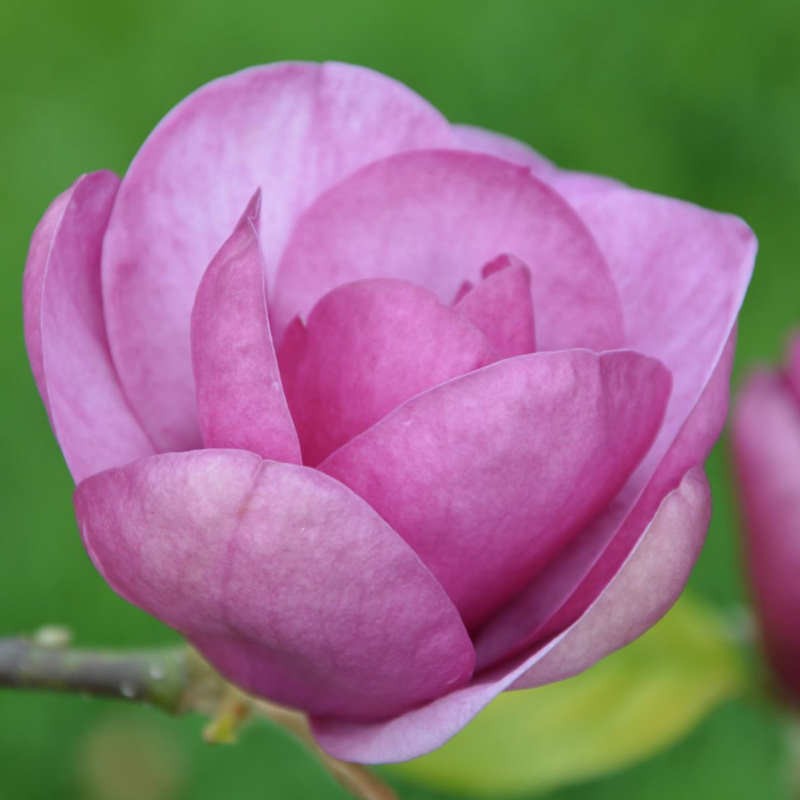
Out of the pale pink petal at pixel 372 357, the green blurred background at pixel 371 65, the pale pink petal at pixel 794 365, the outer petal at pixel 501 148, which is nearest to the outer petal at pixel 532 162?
the outer petal at pixel 501 148

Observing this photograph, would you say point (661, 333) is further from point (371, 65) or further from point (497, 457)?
point (371, 65)

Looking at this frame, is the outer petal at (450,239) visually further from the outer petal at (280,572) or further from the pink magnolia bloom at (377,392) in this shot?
the outer petal at (280,572)

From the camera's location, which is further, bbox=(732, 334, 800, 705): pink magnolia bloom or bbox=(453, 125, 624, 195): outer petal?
bbox=(732, 334, 800, 705): pink magnolia bloom

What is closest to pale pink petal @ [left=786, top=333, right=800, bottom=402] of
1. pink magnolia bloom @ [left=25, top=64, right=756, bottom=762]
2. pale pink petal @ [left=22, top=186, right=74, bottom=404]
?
pink magnolia bloom @ [left=25, top=64, right=756, bottom=762]

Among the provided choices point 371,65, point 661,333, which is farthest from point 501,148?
point 371,65

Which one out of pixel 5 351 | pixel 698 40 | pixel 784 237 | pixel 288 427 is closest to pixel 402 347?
pixel 288 427

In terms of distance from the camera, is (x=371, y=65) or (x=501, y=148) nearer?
(x=501, y=148)

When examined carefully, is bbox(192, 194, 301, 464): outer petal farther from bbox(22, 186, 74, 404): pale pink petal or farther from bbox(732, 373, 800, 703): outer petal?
bbox(732, 373, 800, 703): outer petal

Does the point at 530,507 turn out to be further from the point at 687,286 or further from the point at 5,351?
the point at 5,351
